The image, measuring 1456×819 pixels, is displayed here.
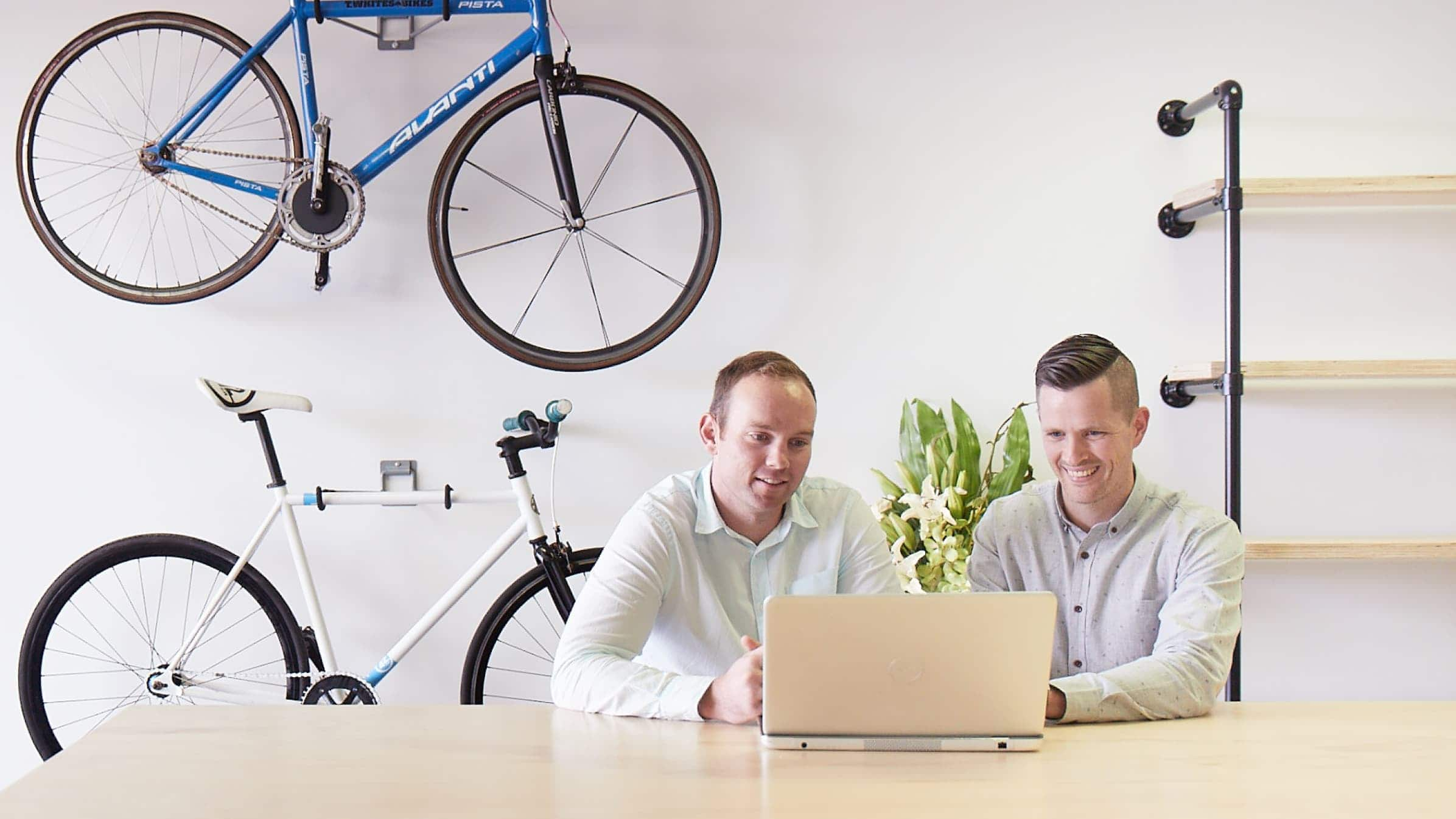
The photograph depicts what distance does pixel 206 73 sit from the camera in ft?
9.07

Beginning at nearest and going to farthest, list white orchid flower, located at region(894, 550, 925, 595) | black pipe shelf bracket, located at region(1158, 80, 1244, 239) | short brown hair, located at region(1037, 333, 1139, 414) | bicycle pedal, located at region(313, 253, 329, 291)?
short brown hair, located at region(1037, 333, 1139, 414) → white orchid flower, located at region(894, 550, 925, 595) → black pipe shelf bracket, located at region(1158, 80, 1244, 239) → bicycle pedal, located at region(313, 253, 329, 291)

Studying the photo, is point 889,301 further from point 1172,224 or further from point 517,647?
point 517,647

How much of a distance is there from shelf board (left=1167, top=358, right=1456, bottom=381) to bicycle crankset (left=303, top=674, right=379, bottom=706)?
2020mm

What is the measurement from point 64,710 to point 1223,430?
2815mm

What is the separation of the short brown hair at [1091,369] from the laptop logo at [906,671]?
735 mm

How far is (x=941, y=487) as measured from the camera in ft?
8.60

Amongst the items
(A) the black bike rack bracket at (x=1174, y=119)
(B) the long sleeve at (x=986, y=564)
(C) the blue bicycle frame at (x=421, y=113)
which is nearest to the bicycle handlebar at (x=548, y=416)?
(C) the blue bicycle frame at (x=421, y=113)

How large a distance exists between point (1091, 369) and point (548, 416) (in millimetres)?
1266

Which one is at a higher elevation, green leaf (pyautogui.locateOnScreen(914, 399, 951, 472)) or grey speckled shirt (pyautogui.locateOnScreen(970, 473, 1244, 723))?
green leaf (pyautogui.locateOnScreen(914, 399, 951, 472))

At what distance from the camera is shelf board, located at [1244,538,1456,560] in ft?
8.40

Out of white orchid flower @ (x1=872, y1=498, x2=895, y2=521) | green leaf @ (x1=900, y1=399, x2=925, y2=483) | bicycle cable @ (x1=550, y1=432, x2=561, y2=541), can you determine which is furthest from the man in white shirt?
bicycle cable @ (x1=550, y1=432, x2=561, y2=541)

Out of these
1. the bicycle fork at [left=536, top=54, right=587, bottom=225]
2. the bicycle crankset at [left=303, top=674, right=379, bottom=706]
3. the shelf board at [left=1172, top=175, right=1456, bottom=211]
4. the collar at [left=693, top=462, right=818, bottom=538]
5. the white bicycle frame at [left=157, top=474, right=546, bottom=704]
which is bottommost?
the bicycle crankset at [left=303, top=674, right=379, bottom=706]

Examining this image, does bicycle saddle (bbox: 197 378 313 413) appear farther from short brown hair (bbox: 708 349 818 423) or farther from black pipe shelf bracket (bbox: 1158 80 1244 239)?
black pipe shelf bracket (bbox: 1158 80 1244 239)

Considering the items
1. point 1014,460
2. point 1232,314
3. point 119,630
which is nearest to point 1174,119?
point 1232,314
